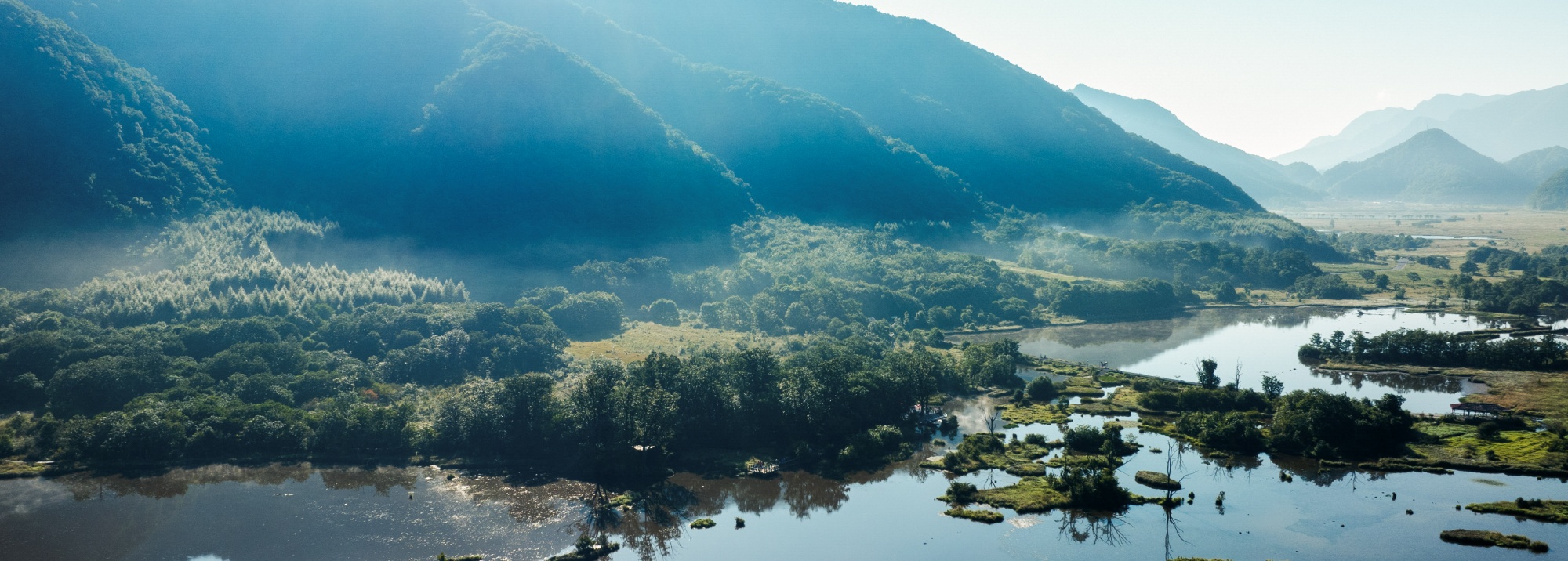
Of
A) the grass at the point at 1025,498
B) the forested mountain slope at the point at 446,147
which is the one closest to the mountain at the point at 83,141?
the forested mountain slope at the point at 446,147

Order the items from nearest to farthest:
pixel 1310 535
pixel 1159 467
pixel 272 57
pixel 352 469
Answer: pixel 1310 535
pixel 1159 467
pixel 352 469
pixel 272 57

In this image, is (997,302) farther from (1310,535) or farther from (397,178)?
(397,178)

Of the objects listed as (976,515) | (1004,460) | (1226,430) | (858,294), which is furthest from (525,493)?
(858,294)

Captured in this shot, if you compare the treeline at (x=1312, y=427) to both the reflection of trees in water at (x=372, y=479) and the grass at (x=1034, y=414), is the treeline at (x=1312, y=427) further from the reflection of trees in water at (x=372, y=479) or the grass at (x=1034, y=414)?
the reflection of trees in water at (x=372, y=479)

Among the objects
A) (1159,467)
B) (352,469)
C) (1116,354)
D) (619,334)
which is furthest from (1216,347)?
(352,469)

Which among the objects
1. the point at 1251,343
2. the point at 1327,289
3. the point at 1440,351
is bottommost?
the point at 1251,343

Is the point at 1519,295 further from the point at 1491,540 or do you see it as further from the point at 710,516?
the point at 710,516
